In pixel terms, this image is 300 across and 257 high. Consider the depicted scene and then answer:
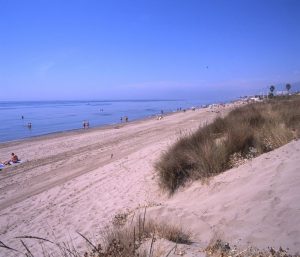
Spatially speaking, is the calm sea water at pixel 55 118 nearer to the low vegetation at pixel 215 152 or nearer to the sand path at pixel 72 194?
the sand path at pixel 72 194

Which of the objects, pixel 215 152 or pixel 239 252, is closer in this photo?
pixel 239 252

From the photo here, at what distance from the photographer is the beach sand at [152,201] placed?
4344mm

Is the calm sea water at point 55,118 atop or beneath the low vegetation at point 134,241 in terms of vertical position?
beneath

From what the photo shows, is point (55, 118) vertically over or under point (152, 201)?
under

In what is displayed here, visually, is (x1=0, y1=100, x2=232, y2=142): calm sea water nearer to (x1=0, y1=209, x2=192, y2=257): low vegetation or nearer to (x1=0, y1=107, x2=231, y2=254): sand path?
(x1=0, y1=107, x2=231, y2=254): sand path

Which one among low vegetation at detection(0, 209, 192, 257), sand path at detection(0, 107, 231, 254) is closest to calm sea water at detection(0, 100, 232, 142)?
sand path at detection(0, 107, 231, 254)

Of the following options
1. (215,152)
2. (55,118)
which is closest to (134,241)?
(215,152)

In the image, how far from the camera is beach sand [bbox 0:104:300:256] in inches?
171

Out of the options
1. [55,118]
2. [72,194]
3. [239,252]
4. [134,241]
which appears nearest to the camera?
[134,241]

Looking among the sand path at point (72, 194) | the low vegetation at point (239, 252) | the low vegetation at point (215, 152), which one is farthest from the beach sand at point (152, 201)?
the low vegetation at point (215, 152)

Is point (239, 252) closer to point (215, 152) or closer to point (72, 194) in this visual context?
point (215, 152)

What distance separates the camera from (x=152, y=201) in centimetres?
706

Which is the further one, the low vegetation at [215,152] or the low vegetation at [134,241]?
the low vegetation at [215,152]

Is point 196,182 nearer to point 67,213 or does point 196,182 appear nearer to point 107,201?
point 107,201
